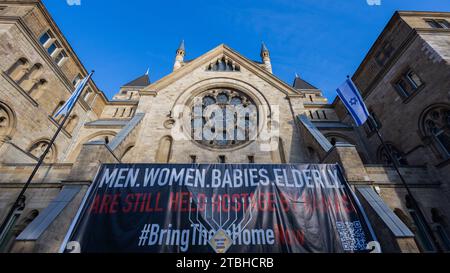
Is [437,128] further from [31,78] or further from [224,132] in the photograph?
[31,78]

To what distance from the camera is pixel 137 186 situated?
23.5 feet

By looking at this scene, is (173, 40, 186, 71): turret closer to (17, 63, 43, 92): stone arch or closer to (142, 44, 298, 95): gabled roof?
(142, 44, 298, 95): gabled roof

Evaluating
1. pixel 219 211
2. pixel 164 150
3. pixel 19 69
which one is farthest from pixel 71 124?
pixel 219 211

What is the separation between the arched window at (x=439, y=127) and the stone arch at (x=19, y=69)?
23683 mm

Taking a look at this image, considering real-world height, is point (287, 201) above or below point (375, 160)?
below

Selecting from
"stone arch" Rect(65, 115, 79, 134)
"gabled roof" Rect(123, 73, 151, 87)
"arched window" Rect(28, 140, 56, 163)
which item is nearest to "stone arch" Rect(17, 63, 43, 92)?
"stone arch" Rect(65, 115, 79, 134)

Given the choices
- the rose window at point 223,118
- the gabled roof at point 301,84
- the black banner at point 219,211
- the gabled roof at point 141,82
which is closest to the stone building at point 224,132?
the rose window at point 223,118

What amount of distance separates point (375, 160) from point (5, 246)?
20193 millimetres

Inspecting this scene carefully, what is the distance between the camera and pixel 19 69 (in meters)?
11.5

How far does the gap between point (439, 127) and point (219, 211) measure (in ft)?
39.9

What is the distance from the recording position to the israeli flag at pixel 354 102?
8.47 m
